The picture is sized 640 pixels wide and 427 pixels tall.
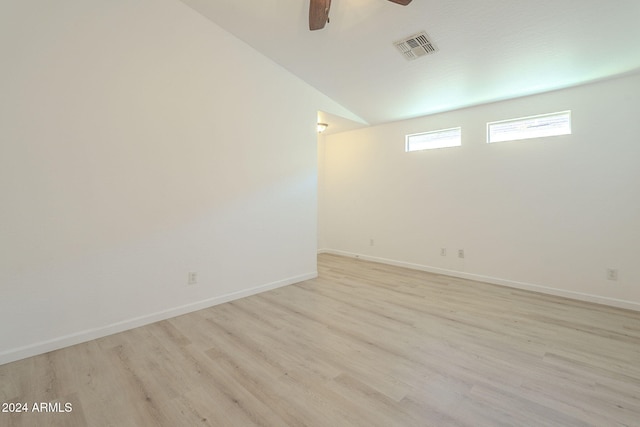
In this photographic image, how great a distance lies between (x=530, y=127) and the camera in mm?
3549

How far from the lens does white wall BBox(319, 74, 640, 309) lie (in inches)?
118

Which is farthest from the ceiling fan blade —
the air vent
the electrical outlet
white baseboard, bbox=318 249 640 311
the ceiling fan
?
white baseboard, bbox=318 249 640 311

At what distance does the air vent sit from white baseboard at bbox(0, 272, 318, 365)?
3139mm

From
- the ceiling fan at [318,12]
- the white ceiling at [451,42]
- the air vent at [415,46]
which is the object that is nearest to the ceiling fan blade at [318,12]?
the ceiling fan at [318,12]

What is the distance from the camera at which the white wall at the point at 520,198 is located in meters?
2.99

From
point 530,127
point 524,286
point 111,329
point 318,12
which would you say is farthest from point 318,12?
point 524,286

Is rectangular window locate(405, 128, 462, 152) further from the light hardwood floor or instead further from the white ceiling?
the light hardwood floor

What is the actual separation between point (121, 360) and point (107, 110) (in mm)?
2014

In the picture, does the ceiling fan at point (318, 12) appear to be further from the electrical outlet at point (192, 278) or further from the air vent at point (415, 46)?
the electrical outlet at point (192, 278)

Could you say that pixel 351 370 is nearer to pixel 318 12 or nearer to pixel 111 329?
pixel 111 329

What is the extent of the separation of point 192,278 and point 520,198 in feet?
13.5

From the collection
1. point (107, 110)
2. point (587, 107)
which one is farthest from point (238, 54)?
point (587, 107)

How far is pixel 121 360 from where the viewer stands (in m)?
1.99

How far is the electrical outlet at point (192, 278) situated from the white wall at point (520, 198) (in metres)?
3.23
